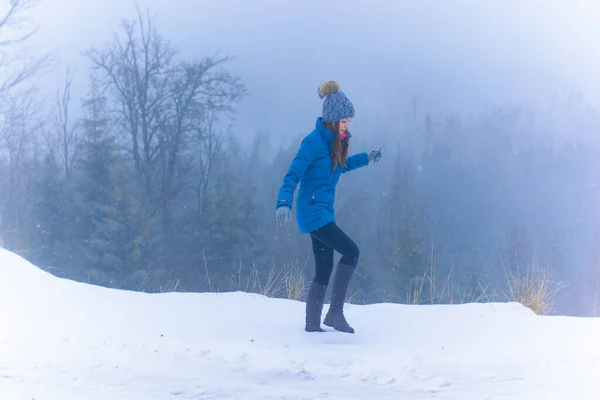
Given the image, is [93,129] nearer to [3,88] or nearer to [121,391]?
[3,88]

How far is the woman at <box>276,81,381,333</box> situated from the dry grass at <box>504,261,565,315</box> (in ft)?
7.57

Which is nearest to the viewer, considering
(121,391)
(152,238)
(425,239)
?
(121,391)

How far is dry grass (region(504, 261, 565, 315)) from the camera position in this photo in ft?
18.4

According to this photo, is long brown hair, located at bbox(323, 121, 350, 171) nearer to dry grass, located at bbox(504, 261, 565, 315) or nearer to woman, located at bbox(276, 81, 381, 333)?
woman, located at bbox(276, 81, 381, 333)

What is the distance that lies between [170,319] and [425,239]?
15.3 m

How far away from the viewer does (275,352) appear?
3557 mm

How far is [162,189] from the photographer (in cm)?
1817

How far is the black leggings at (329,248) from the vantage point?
399 cm

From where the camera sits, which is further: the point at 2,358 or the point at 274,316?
the point at 274,316

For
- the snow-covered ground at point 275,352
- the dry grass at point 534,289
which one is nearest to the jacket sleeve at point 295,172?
the snow-covered ground at point 275,352

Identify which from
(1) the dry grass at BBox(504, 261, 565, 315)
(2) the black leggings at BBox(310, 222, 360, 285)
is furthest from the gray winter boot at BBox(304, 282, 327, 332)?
(1) the dry grass at BBox(504, 261, 565, 315)

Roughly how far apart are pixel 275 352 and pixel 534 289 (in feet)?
10.4

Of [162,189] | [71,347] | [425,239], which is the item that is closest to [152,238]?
[162,189]

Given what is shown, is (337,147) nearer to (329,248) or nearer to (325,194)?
(325,194)
